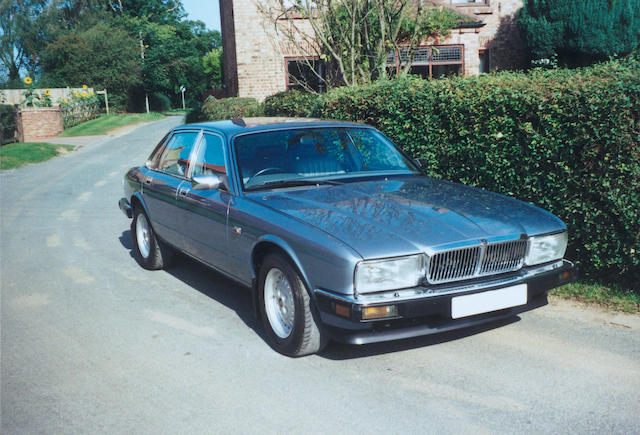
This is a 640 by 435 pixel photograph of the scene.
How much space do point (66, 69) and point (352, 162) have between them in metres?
45.9

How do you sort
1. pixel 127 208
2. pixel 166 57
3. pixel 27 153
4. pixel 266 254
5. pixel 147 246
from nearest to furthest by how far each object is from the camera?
pixel 266 254
pixel 147 246
pixel 127 208
pixel 27 153
pixel 166 57

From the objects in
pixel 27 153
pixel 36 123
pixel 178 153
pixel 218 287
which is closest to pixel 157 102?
pixel 36 123

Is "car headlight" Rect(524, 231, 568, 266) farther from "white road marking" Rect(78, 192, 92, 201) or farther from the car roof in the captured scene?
"white road marking" Rect(78, 192, 92, 201)

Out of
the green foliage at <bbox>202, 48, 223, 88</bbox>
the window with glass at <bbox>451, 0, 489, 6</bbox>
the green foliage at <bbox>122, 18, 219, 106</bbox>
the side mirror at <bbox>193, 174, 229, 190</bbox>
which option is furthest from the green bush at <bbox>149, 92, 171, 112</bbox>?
the side mirror at <bbox>193, 174, 229, 190</bbox>

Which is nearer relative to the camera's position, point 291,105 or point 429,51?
point 291,105

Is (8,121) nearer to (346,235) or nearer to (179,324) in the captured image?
(179,324)

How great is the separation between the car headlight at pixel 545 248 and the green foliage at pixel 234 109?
11.8 meters

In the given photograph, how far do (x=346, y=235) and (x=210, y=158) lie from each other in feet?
6.68

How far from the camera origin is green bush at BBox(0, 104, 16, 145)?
2577cm

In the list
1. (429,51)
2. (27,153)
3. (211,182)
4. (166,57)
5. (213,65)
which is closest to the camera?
(211,182)

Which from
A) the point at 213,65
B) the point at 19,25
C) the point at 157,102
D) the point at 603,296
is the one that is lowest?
the point at 603,296

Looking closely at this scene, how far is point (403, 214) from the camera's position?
4.22 metres

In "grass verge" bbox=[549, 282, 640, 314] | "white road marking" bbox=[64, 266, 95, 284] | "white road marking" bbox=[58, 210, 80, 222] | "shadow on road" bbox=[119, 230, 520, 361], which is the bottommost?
"grass verge" bbox=[549, 282, 640, 314]

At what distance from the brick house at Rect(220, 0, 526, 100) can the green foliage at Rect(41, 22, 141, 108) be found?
2921cm
